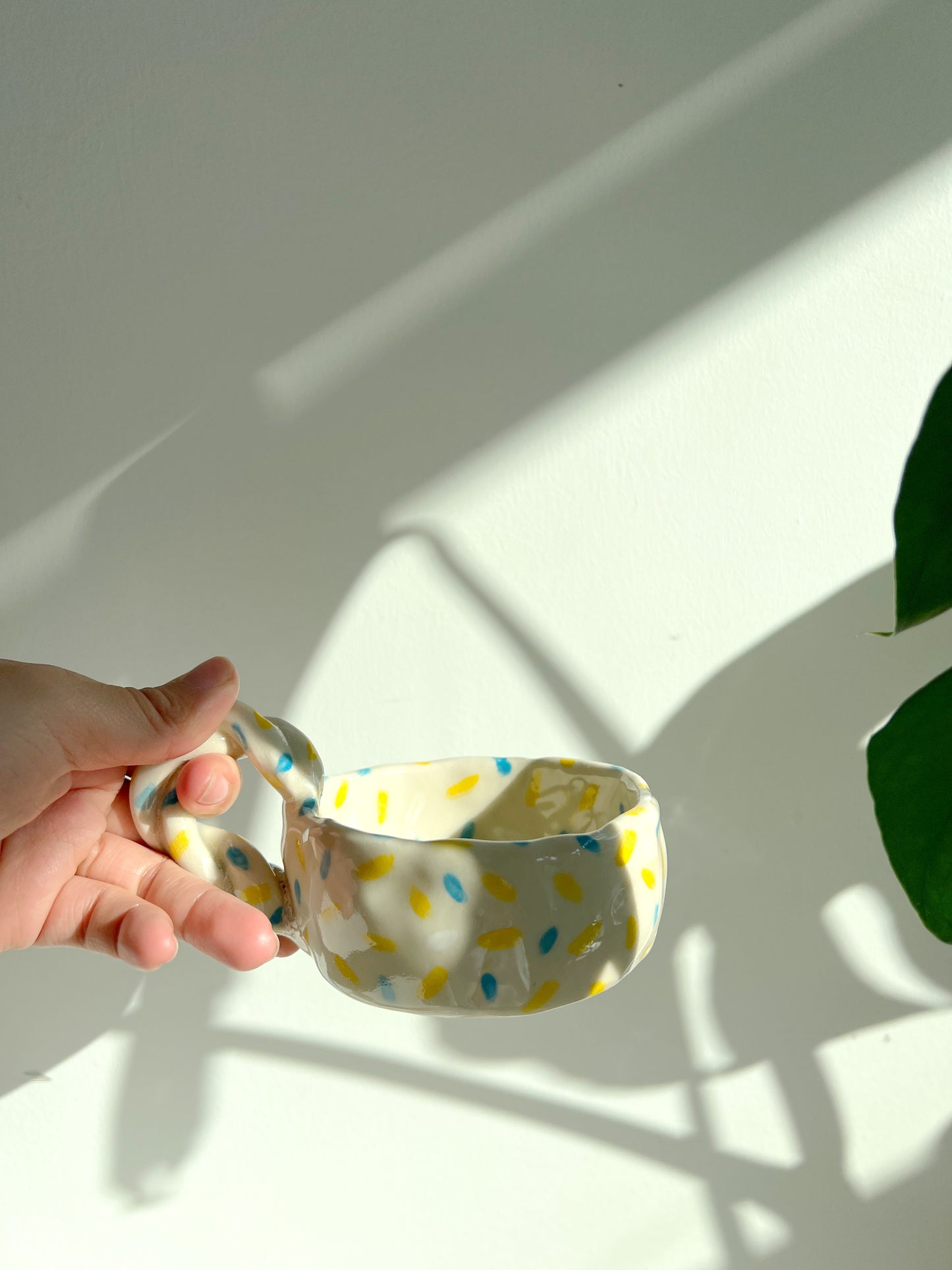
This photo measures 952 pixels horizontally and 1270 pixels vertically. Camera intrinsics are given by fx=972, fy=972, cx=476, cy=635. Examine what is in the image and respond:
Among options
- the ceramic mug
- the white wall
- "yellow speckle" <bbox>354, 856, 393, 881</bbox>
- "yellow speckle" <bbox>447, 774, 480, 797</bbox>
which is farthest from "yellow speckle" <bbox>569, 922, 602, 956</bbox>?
the white wall

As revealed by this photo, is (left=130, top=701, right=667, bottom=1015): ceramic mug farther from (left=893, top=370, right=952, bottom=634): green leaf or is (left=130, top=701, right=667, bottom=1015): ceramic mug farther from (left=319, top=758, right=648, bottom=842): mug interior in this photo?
(left=893, top=370, right=952, bottom=634): green leaf

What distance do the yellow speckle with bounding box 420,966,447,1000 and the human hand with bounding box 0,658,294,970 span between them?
0.35 ft

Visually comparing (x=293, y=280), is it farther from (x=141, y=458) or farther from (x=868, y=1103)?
(x=868, y=1103)

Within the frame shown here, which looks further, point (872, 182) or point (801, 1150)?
point (801, 1150)

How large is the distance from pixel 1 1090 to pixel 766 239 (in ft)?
3.63

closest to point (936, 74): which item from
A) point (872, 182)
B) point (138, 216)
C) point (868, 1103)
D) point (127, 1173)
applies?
point (872, 182)

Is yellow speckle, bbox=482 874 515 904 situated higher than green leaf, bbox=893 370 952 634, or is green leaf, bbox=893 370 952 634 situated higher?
green leaf, bbox=893 370 952 634

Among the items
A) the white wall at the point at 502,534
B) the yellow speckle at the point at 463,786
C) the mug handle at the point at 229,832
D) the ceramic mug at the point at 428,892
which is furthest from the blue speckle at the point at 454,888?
the white wall at the point at 502,534

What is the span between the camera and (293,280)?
86 centimetres

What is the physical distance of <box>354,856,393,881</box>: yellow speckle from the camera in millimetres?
493

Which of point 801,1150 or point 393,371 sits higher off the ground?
point 393,371

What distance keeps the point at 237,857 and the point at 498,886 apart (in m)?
0.18

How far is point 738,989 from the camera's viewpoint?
0.99 m

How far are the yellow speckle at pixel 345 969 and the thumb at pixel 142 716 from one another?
→ 0.51 feet
